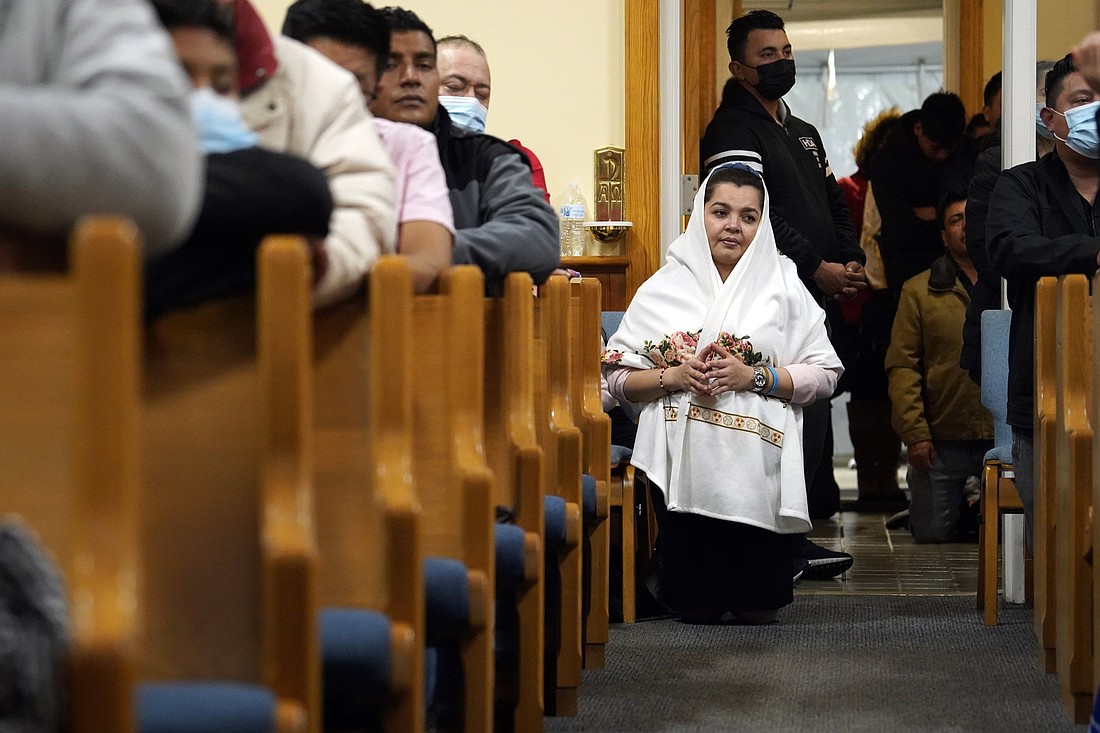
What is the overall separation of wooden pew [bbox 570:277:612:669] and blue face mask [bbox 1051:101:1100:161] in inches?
46.0

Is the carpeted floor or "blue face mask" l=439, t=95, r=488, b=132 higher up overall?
"blue face mask" l=439, t=95, r=488, b=132

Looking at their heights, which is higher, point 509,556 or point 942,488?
point 509,556

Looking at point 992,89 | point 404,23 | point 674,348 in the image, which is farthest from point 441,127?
point 992,89

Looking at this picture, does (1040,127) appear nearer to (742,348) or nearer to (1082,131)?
(1082,131)

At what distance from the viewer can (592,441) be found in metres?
3.53

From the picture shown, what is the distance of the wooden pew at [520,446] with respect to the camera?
8.30 feet

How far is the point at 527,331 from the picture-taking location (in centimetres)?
254

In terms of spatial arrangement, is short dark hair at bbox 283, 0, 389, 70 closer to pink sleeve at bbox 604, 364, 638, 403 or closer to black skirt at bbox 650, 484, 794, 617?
pink sleeve at bbox 604, 364, 638, 403

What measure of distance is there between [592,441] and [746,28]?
2.03m

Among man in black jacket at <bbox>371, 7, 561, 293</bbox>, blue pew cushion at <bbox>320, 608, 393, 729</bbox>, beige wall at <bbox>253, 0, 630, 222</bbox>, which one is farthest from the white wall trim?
blue pew cushion at <bbox>320, 608, 393, 729</bbox>

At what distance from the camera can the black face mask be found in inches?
193

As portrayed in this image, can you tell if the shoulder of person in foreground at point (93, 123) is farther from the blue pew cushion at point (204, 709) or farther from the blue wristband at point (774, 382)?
the blue wristband at point (774, 382)

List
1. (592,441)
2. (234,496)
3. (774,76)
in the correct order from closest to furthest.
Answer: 1. (234,496)
2. (592,441)
3. (774,76)

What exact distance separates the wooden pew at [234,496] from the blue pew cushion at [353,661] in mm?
145
